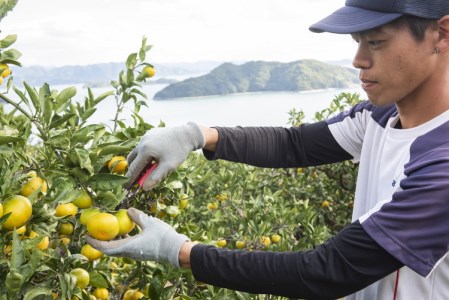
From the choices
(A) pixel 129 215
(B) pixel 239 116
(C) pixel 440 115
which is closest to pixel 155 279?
(A) pixel 129 215

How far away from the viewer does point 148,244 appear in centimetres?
144

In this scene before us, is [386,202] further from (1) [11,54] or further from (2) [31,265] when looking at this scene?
(1) [11,54]

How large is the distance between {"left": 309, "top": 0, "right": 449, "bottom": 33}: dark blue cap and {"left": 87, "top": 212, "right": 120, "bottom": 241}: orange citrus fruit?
833mm

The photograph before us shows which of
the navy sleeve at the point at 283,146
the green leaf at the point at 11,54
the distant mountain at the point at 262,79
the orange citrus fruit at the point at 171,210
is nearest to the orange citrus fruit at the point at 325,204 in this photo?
the navy sleeve at the point at 283,146

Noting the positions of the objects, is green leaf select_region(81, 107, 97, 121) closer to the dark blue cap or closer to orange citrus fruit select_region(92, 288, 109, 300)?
orange citrus fruit select_region(92, 288, 109, 300)

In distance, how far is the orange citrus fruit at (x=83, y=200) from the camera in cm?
139

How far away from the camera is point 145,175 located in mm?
1570

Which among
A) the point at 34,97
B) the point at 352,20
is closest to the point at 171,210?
the point at 34,97

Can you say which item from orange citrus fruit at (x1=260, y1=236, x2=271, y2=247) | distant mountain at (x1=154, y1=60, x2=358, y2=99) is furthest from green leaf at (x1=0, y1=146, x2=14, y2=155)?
distant mountain at (x1=154, y1=60, x2=358, y2=99)

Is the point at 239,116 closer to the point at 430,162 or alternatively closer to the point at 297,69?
the point at 430,162

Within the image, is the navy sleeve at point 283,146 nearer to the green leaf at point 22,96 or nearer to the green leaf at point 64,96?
the green leaf at point 64,96

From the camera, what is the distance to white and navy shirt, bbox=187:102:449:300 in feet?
3.98

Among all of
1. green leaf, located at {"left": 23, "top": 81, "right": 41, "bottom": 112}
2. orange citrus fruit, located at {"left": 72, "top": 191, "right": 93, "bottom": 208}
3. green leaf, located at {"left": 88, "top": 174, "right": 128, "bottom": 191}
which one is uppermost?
green leaf, located at {"left": 23, "top": 81, "right": 41, "bottom": 112}

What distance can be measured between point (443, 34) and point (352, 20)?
25 cm
